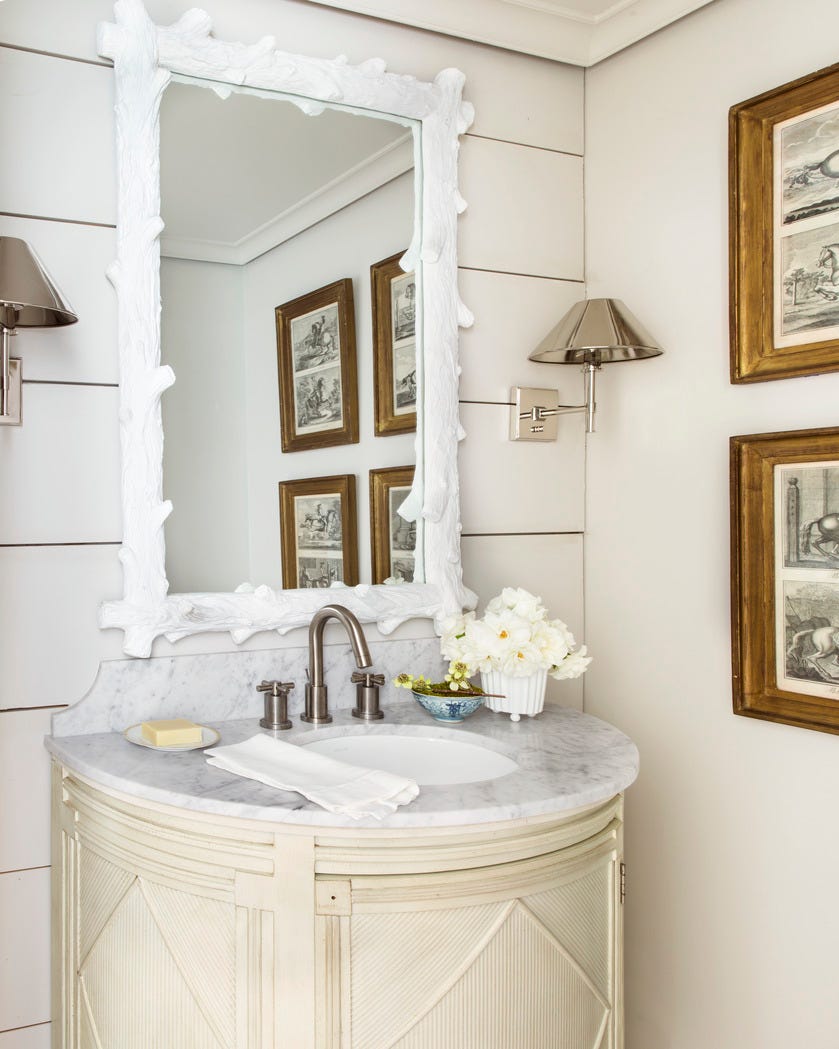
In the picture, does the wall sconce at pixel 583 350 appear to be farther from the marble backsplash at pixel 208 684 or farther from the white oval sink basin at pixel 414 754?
the white oval sink basin at pixel 414 754

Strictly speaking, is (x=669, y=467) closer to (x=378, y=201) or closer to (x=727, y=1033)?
(x=378, y=201)

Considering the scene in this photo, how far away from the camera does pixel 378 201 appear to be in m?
1.87

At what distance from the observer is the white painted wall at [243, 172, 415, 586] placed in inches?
68.8

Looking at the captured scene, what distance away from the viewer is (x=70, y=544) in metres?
1.62

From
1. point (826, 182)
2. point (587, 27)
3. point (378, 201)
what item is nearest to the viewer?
point (826, 182)

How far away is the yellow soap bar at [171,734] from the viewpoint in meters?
1.48

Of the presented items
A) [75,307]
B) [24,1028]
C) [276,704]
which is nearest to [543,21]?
[75,307]

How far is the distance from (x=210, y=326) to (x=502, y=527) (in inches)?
29.0

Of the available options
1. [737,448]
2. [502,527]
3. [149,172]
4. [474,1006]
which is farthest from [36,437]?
[737,448]

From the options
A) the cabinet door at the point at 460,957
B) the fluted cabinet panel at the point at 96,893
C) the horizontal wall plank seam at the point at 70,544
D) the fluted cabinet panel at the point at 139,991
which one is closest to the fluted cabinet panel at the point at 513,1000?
the cabinet door at the point at 460,957

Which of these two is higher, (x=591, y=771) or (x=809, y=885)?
(x=591, y=771)

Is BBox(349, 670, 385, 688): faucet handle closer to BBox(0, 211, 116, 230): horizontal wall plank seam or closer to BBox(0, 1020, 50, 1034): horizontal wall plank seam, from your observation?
BBox(0, 1020, 50, 1034): horizontal wall plank seam

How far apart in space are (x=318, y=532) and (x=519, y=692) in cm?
47

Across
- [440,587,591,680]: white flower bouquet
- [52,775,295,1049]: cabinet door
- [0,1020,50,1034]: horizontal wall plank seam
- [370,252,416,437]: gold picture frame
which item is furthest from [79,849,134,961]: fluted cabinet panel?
[370,252,416,437]: gold picture frame
